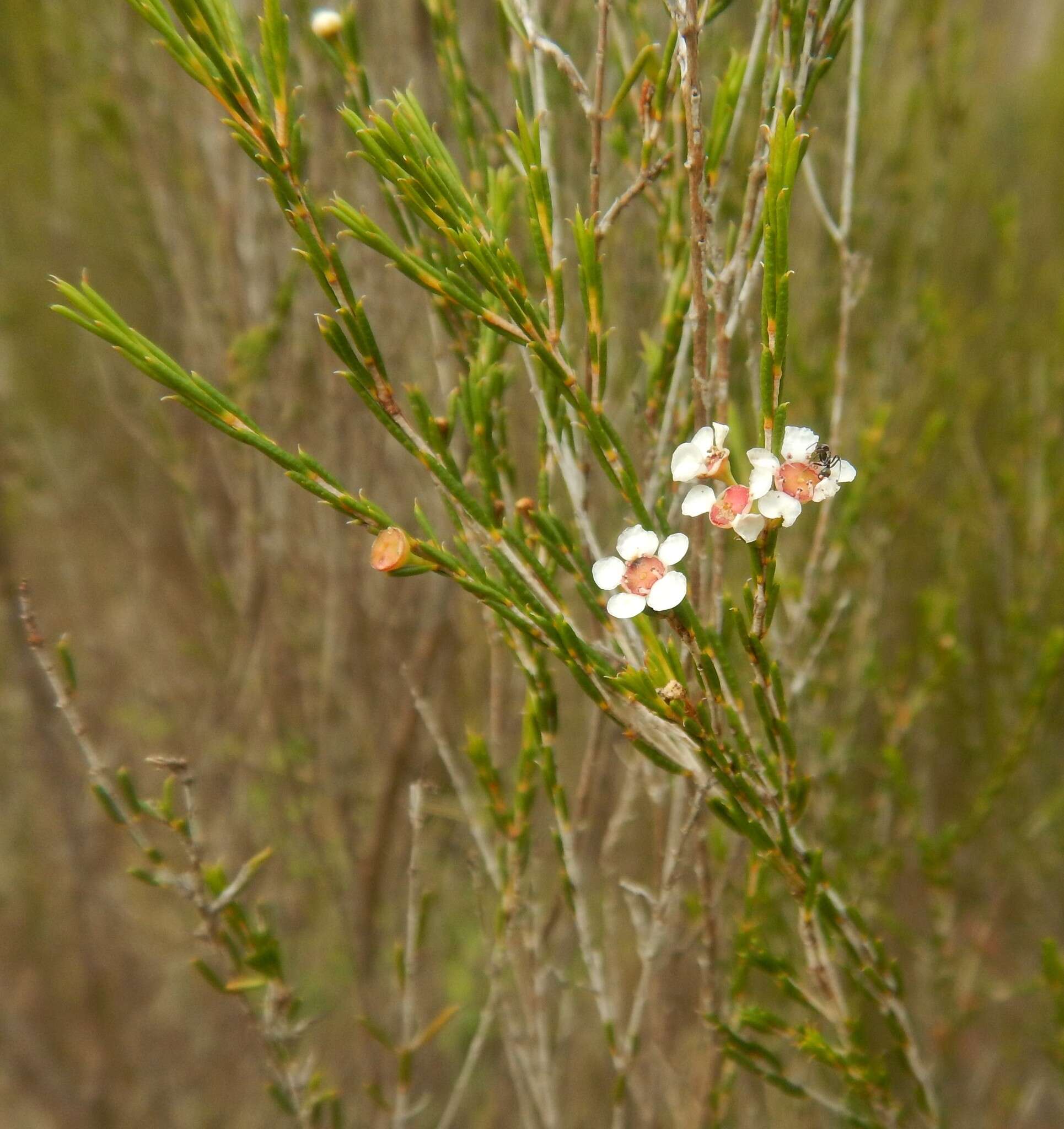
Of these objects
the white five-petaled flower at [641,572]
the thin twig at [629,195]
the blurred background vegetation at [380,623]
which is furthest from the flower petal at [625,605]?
the blurred background vegetation at [380,623]

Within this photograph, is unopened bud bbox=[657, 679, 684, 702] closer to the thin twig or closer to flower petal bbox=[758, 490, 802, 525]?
flower petal bbox=[758, 490, 802, 525]

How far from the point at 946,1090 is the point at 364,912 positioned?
1896mm

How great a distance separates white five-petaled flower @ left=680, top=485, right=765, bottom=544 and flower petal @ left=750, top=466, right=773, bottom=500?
0.02 metres

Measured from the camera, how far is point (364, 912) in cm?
219

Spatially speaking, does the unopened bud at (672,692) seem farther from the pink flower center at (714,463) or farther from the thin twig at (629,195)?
the thin twig at (629,195)

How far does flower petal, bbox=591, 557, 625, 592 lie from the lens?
79 centimetres

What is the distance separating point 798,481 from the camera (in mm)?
738

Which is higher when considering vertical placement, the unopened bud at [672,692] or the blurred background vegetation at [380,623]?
the blurred background vegetation at [380,623]

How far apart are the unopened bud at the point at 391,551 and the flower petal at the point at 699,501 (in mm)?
238

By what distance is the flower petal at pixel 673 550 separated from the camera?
0.78 m

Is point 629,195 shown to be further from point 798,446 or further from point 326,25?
point 326,25

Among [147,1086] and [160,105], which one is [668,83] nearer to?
[160,105]

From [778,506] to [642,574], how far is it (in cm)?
15

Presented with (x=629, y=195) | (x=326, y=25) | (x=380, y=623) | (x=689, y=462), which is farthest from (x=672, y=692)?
(x=380, y=623)
